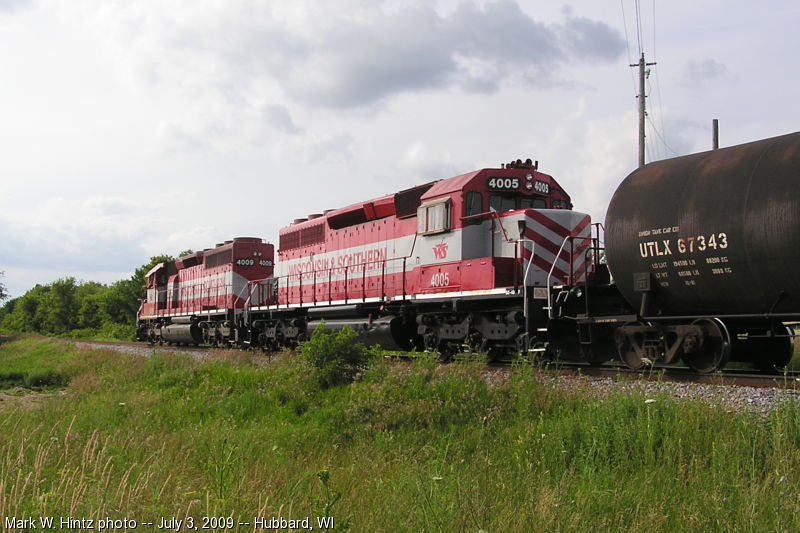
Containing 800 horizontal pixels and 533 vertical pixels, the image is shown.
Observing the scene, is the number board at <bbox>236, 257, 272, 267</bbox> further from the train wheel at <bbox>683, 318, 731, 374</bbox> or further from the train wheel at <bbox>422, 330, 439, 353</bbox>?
the train wheel at <bbox>683, 318, 731, 374</bbox>

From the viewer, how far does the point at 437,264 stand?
13711 mm

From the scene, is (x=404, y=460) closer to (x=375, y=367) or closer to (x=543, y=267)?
(x=375, y=367)

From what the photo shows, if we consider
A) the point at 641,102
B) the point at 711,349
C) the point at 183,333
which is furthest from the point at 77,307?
the point at 711,349

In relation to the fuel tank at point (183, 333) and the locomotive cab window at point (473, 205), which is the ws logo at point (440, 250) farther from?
the fuel tank at point (183, 333)

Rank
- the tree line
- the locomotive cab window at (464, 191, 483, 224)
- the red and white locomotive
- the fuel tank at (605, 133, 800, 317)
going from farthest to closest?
1. the tree line
2. the locomotive cab window at (464, 191, 483, 224)
3. the red and white locomotive
4. the fuel tank at (605, 133, 800, 317)

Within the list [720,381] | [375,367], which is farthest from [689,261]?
[375,367]

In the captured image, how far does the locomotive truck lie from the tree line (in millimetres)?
50704

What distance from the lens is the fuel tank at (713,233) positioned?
26.6ft

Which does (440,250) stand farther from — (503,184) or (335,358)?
(335,358)

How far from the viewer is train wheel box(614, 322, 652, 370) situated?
10477mm

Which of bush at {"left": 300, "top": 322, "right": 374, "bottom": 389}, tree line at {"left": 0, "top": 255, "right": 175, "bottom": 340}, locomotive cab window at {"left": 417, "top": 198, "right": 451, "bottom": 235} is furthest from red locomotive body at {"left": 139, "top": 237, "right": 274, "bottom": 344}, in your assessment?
tree line at {"left": 0, "top": 255, "right": 175, "bottom": 340}

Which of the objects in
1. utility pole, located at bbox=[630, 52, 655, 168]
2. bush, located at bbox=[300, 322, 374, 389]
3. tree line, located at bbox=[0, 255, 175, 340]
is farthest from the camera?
tree line, located at bbox=[0, 255, 175, 340]

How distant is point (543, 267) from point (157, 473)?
850 centimetres

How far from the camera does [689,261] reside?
29.8ft
